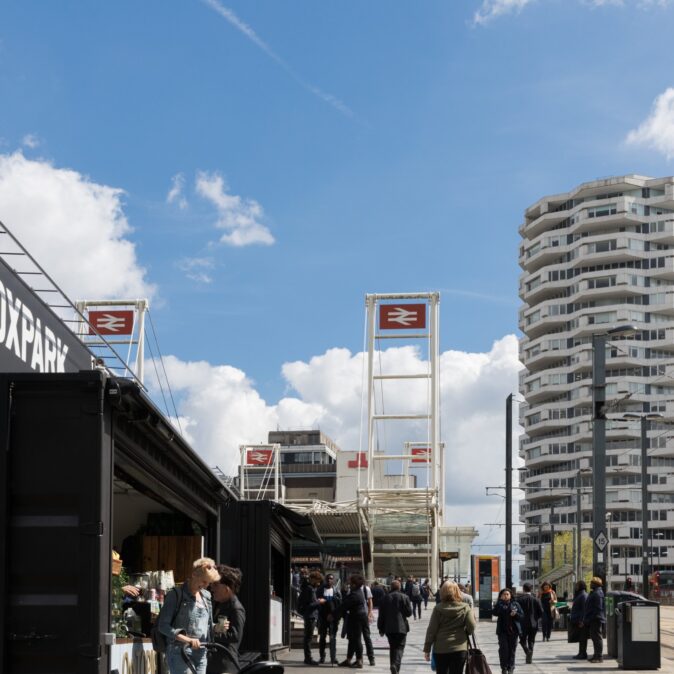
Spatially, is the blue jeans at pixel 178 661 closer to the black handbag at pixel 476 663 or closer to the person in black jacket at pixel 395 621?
the black handbag at pixel 476 663

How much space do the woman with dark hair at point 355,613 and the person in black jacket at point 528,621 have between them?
3.41 meters

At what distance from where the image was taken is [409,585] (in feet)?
165

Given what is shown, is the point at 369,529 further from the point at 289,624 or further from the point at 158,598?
the point at 158,598

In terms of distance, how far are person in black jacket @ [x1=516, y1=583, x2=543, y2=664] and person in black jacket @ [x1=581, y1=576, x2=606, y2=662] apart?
3.12 ft

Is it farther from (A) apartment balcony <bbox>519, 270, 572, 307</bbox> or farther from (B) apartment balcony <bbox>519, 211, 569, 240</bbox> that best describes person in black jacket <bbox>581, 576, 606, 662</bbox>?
(B) apartment balcony <bbox>519, 211, 569, 240</bbox>

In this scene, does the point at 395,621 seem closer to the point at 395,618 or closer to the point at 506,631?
the point at 395,618

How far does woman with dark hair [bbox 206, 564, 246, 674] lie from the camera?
10398 millimetres

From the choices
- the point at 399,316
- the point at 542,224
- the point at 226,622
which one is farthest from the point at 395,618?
the point at 542,224

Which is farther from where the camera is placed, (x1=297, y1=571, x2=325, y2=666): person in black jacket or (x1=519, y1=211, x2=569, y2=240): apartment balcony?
(x1=519, y1=211, x2=569, y2=240): apartment balcony

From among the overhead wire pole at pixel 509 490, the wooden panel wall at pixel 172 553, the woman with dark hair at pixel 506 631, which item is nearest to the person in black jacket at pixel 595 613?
the woman with dark hair at pixel 506 631

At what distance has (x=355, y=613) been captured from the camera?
21.8 m

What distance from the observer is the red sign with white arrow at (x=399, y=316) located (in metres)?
90.2

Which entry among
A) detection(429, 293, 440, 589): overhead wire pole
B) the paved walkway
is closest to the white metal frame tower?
detection(429, 293, 440, 589): overhead wire pole

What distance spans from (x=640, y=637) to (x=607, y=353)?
121185 millimetres
